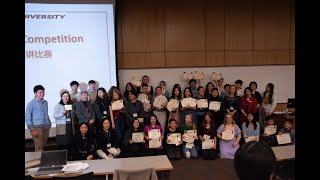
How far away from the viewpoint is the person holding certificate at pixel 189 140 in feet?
20.9

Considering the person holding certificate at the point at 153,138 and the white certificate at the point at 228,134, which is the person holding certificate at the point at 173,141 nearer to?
the person holding certificate at the point at 153,138

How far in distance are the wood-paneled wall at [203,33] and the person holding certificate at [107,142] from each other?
272 centimetres

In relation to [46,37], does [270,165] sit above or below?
→ below

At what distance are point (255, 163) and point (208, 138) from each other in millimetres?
5520

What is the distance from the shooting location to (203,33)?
337 inches

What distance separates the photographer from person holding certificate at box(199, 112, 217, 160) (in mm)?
6398

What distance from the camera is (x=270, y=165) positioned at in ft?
3.23

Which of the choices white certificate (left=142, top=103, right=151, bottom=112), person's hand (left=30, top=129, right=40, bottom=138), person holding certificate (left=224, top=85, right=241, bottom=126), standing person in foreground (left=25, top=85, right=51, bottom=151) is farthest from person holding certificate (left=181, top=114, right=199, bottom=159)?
person's hand (left=30, top=129, right=40, bottom=138)

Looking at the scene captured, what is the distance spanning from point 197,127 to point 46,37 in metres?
3.81

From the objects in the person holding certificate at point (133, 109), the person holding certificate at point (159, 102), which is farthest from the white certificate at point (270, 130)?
the person holding certificate at point (133, 109)

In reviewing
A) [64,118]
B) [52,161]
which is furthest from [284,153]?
[64,118]

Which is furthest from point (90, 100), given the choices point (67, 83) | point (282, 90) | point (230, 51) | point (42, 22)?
point (282, 90)

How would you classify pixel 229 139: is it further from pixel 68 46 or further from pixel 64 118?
pixel 68 46

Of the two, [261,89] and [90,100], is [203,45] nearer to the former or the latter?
[261,89]
